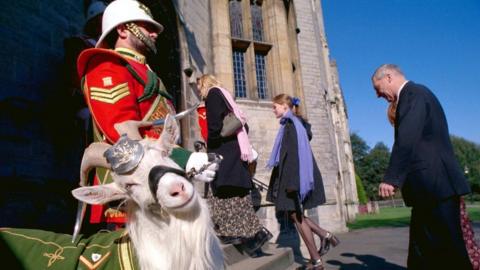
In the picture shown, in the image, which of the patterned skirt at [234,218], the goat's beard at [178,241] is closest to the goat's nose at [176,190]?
the goat's beard at [178,241]

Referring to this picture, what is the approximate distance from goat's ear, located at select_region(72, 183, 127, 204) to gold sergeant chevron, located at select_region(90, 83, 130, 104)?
51 cm

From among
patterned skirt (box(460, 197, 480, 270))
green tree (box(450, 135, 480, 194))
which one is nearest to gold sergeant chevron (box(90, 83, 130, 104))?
patterned skirt (box(460, 197, 480, 270))

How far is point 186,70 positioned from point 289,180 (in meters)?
3.45

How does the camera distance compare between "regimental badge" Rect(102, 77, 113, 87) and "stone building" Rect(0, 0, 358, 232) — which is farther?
"stone building" Rect(0, 0, 358, 232)

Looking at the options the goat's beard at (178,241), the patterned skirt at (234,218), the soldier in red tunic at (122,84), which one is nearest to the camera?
the goat's beard at (178,241)

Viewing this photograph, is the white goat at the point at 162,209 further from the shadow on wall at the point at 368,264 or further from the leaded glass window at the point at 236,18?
the leaded glass window at the point at 236,18

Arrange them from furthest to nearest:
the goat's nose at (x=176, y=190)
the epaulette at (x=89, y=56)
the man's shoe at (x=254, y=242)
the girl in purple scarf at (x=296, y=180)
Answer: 1. the girl in purple scarf at (x=296, y=180)
2. the man's shoe at (x=254, y=242)
3. the epaulette at (x=89, y=56)
4. the goat's nose at (x=176, y=190)

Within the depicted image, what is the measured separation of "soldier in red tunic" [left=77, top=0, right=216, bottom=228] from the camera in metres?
1.82

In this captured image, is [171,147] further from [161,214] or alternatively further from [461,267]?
[461,267]

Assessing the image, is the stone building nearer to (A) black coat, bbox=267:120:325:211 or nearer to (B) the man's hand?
(A) black coat, bbox=267:120:325:211

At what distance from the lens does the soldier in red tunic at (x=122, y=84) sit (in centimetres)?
182

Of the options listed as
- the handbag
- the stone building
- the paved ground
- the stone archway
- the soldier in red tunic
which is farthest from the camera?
the stone archway

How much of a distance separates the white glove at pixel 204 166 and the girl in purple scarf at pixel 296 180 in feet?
9.09

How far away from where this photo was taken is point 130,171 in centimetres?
154
